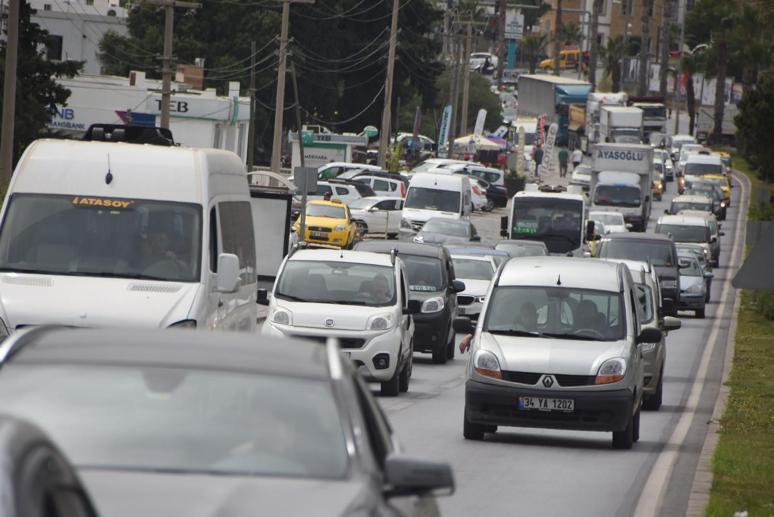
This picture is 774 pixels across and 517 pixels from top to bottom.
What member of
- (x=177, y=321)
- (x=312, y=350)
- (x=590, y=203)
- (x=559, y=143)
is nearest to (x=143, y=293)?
(x=177, y=321)

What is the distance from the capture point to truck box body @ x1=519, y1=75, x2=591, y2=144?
4579 inches

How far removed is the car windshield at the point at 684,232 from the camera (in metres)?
54.3

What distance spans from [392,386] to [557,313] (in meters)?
4.54

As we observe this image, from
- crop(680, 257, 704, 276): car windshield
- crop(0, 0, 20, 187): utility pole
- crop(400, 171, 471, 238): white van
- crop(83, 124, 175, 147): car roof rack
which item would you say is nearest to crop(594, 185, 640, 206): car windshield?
crop(400, 171, 471, 238): white van

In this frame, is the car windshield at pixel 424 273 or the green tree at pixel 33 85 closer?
the car windshield at pixel 424 273

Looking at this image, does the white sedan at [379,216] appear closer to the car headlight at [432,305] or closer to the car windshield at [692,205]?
the car windshield at [692,205]

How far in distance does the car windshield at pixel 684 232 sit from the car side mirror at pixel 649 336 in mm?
37072

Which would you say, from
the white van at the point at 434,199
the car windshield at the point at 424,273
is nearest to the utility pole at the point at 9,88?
the car windshield at the point at 424,273

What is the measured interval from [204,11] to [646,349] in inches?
3054

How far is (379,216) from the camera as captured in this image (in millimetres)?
58469

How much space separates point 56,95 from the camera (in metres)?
45.4

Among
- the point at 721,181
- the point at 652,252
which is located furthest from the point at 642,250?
the point at 721,181

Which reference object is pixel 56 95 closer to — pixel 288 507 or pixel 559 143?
pixel 288 507

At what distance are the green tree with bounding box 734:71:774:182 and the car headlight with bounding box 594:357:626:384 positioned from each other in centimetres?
3478
